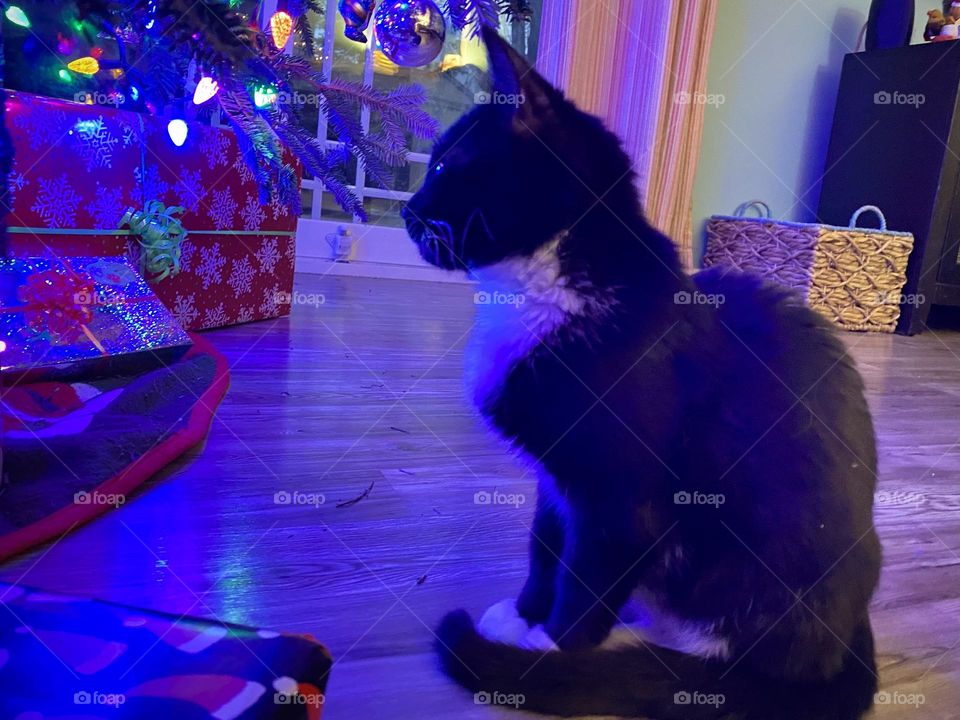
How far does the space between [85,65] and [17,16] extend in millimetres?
174

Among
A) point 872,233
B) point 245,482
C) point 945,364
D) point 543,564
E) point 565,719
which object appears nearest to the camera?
point 565,719

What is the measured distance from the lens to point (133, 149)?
161cm

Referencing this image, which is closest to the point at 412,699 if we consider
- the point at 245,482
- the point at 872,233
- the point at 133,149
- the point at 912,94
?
the point at 245,482

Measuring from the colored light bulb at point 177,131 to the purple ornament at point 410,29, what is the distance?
1.78 ft

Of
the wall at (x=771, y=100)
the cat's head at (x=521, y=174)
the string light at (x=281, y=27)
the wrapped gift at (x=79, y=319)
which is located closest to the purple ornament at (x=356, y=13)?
the string light at (x=281, y=27)

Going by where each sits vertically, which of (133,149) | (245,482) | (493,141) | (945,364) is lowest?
(945,364)

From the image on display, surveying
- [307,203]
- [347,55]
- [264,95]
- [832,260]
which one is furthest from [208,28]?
[832,260]

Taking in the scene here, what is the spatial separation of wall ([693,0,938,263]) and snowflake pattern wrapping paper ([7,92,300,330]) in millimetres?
2054

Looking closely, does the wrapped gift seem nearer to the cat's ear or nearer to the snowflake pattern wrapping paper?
the snowflake pattern wrapping paper

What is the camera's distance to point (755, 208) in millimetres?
3492

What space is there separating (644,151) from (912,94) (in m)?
1.22

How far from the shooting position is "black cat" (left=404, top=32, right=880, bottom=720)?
0.63 meters

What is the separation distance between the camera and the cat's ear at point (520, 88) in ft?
2.11

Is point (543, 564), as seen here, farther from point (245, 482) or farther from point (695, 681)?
point (245, 482)
